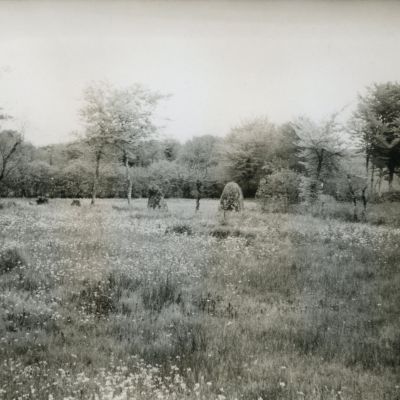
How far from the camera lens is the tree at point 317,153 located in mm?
7207

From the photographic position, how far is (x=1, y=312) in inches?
219

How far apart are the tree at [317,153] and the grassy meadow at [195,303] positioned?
1.87 feet

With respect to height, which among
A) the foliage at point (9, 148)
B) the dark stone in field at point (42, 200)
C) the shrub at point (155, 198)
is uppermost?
the foliage at point (9, 148)

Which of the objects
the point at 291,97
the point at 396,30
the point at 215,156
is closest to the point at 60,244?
the point at 215,156

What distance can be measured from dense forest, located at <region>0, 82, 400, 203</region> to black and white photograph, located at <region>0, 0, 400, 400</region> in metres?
0.03

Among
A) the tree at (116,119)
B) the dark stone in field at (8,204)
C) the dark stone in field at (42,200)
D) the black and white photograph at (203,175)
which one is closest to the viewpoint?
the black and white photograph at (203,175)

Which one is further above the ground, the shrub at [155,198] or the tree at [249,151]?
the tree at [249,151]

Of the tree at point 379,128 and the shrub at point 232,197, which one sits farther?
the shrub at point 232,197

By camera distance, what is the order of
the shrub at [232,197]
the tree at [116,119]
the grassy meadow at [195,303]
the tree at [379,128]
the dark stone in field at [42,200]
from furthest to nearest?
the dark stone in field at [42,200]
the shrub at [232,197]
the tree at [116,119]
the tree at [379,128]
the grassy meadow at [195,303]

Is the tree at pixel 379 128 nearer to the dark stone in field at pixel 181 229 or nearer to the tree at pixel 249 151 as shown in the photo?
the tree at pixel 249 151

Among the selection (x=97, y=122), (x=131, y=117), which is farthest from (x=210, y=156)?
(x=97, y=122)

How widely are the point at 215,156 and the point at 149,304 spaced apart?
299 cm

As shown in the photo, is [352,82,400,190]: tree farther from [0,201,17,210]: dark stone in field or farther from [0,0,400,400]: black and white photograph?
[0,201,17,210]: dark stone in field

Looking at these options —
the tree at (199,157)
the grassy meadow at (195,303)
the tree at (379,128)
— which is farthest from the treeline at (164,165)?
the tree at (379,128)
